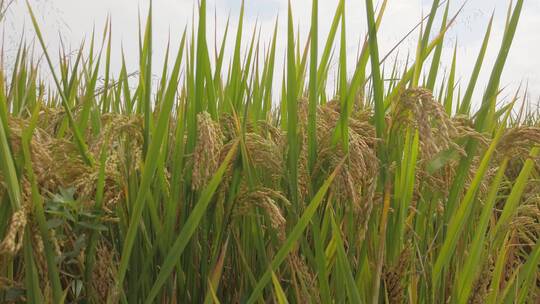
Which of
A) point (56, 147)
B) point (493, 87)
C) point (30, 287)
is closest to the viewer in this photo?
point (30, 287)

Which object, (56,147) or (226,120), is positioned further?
(226,120)

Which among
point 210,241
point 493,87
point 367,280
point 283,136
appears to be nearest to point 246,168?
point 283,136

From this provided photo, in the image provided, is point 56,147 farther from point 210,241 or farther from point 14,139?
point 210,241

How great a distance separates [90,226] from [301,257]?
463 mm

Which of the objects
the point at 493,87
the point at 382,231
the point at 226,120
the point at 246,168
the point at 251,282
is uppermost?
the point at 493,87

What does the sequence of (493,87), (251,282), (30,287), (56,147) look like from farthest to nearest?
(493,87) < (251,282) < (56,147) < (30,287)

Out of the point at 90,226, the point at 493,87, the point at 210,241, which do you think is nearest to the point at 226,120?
the point at 210,241

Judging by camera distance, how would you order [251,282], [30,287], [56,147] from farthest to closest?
[251,282]
[56,147]
[30,287]

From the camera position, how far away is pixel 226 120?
1336mm

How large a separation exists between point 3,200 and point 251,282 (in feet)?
1.71

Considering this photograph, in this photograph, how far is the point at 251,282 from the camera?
1.27 m

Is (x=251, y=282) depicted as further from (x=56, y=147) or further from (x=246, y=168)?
(x=56, y=147)

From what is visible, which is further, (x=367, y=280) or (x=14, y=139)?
(x=367, y=280)

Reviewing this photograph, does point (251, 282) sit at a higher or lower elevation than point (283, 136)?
lower
